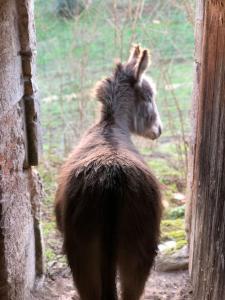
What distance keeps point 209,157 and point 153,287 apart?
1.48m

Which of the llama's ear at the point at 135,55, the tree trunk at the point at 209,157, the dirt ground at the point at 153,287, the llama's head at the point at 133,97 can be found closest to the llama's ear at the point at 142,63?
the llama's head at the point at 133,97

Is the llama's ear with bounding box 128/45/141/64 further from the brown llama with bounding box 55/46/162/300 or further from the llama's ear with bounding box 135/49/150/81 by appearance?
the brown llama with bounding box 55/46/162/300

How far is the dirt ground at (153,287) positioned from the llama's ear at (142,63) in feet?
5.33

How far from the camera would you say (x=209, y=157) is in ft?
9.88

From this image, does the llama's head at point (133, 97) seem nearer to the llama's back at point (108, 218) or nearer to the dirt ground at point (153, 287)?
the llama's back at point (108, 218)

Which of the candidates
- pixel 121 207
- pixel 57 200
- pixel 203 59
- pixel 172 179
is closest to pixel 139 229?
pixel 121 207

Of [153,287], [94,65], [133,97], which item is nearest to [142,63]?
[133,97]

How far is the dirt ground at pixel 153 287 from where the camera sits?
379cm

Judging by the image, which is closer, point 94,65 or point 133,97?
point 133,97

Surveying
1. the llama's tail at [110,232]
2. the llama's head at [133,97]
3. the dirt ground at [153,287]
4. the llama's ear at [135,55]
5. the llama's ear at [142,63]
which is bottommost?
the dirt ground at [153,287]

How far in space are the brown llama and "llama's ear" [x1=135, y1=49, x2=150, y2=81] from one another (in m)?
0.78

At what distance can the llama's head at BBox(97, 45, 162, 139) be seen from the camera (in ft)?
12.0

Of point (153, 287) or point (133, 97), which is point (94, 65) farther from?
point (153, 287)

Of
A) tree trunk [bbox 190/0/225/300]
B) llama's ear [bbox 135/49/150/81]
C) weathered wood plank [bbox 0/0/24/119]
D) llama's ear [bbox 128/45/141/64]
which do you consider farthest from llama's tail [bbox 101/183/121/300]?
llama's ear [bbox 128/45/141/64]
